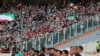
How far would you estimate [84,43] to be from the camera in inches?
698

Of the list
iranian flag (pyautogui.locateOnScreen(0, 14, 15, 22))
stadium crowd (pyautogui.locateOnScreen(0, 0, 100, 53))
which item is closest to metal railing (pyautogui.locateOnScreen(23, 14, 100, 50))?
stadium crowd (pyautogui.locateOnScreen(0, 0, 100, 53))

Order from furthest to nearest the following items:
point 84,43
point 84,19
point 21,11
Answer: point 21,11 → point 84,19 → point 84,43

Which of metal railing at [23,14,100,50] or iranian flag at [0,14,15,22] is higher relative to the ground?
iranian flag at [0,14,15,22]

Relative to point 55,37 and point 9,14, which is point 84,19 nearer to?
point 55,37

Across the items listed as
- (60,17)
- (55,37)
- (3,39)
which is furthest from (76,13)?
(3,39)

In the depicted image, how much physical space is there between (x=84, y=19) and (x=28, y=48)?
Result: 9.83 ft

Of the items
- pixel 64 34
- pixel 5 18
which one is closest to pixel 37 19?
pixel 5 18

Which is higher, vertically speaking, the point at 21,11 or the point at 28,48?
the point at 21,11

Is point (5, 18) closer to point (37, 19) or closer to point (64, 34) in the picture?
point (37, 19)

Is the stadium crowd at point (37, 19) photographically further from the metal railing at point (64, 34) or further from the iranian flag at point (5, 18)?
the metal railing at point (64, 34)

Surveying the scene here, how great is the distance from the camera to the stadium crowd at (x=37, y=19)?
19.8m

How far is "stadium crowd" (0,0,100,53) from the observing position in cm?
1984

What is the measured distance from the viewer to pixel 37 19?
21.5 meters

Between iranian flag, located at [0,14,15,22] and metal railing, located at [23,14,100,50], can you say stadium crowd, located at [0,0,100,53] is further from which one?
metal railing, located at [23,14,100,50]
